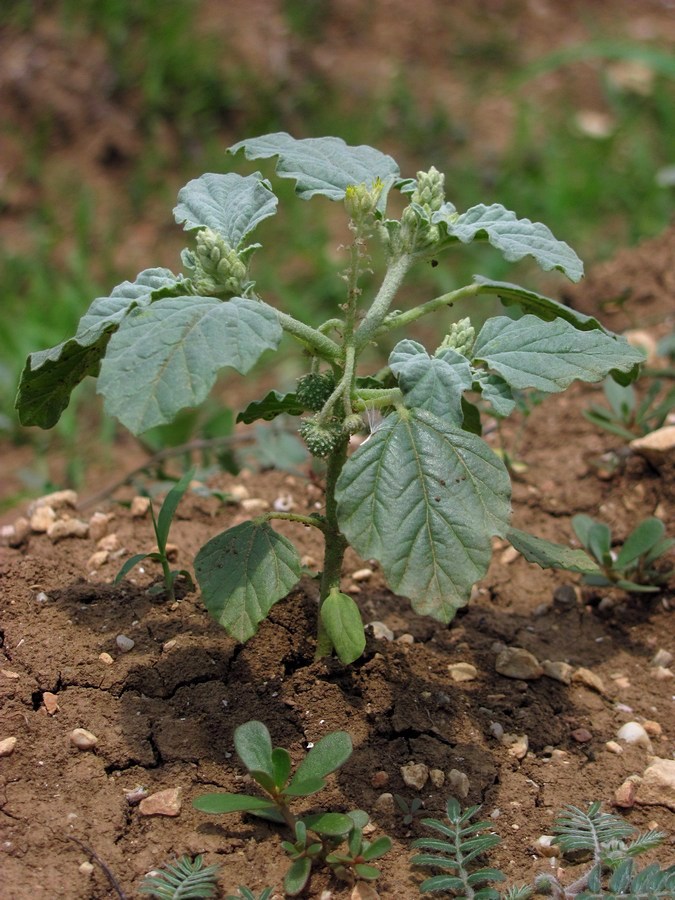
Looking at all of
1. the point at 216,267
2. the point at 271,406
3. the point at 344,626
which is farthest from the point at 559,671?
the point at 216,267

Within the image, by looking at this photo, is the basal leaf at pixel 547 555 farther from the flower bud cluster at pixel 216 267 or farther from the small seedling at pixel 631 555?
the flower bud cluster at pixel 216 267

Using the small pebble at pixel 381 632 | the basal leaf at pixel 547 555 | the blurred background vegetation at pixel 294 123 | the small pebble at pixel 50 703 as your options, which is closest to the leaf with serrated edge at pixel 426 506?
the basal leaf at pixel 547 555

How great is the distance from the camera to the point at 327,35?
19.3 ft

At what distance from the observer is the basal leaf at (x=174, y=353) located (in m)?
1.52

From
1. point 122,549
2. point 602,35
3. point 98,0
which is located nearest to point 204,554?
point 122,549

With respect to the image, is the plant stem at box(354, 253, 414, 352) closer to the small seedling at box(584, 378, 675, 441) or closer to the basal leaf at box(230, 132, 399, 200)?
the basal leaf at box(230, 132, 399, 200)

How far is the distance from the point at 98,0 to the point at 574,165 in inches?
98.9

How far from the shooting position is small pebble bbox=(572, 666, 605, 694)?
215 centimetres

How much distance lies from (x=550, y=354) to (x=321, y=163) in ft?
1.85

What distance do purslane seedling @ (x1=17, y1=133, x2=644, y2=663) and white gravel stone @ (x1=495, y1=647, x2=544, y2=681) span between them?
1.24 feet

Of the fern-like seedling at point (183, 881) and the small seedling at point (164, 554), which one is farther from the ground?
the small seedling at point (164, 554)

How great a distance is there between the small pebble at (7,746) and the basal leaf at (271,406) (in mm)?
682

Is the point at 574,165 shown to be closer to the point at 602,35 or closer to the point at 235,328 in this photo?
the point at 602,35

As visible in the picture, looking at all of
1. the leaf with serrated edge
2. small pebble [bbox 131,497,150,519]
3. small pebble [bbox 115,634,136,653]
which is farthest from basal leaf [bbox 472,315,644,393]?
small pebble [bbox 131,497,150,519]
